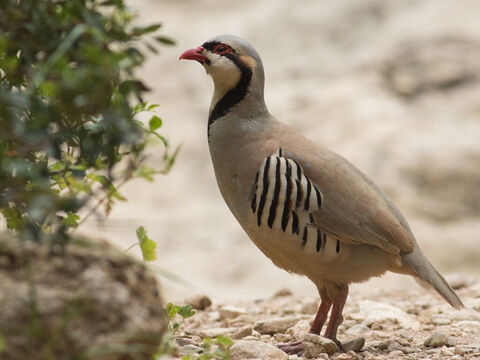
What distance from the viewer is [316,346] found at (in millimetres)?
3783

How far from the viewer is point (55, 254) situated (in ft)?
7.79

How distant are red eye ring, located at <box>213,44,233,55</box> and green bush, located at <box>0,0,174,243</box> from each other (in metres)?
1.18

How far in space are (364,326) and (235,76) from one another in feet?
5.02

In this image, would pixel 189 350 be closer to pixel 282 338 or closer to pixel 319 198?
pixel 282 338

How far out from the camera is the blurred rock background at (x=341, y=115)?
9.95m

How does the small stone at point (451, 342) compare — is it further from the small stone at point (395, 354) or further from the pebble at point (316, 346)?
the pebble at point (316, 346)

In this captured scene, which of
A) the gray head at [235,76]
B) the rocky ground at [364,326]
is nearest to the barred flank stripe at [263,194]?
the gray head at [235,76]

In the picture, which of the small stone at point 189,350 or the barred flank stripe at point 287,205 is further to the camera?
the barred flank stripe at point 287,205

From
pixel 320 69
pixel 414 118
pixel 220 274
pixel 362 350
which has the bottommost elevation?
pixel 362 350

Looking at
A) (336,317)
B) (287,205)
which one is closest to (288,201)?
(287,205)

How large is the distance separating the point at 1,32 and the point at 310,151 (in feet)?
5.86

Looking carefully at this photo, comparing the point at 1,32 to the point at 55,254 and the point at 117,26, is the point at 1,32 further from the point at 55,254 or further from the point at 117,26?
the point at 55,254

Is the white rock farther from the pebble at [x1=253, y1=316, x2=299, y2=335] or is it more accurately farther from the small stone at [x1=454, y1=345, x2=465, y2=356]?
the small stone at [x1=454, y1=345, x2=465, y2=356]

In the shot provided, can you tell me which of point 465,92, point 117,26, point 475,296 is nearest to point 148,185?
point 465,92
